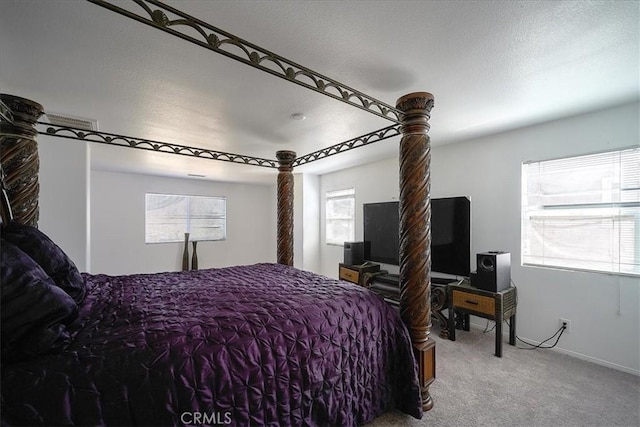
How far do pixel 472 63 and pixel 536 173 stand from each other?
1.91m

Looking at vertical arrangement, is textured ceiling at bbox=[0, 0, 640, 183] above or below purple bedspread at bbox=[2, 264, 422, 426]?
above

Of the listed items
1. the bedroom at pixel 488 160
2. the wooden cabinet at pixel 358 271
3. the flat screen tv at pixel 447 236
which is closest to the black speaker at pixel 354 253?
the wooden cabinet at pixel 358 271

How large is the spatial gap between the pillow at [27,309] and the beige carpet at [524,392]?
1837 millimetres

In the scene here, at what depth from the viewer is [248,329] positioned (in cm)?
128

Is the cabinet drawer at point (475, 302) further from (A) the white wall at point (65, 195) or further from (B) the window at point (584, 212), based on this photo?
(A) the white wall at point (65, 195)

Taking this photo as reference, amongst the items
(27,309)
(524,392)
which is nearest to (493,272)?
(524,392)

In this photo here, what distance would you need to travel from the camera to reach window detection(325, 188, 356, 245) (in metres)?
4.99

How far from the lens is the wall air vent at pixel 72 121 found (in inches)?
94.2

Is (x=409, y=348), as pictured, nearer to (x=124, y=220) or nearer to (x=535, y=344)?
(x=535, y=344)

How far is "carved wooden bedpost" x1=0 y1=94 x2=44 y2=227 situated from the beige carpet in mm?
2876

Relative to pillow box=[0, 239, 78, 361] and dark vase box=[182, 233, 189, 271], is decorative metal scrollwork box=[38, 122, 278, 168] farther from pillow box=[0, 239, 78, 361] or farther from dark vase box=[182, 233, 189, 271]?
dark vase box=[182, 233, 189, 271]

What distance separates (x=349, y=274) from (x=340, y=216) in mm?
1457

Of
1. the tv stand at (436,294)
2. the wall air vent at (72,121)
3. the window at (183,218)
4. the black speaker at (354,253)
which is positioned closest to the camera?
the wall air vent at (72,121)

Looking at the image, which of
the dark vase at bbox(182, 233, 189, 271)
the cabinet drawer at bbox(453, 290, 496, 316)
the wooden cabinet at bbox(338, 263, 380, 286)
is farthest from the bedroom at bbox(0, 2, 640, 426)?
the dark vase at bbox(182, 233, 189, 271)
